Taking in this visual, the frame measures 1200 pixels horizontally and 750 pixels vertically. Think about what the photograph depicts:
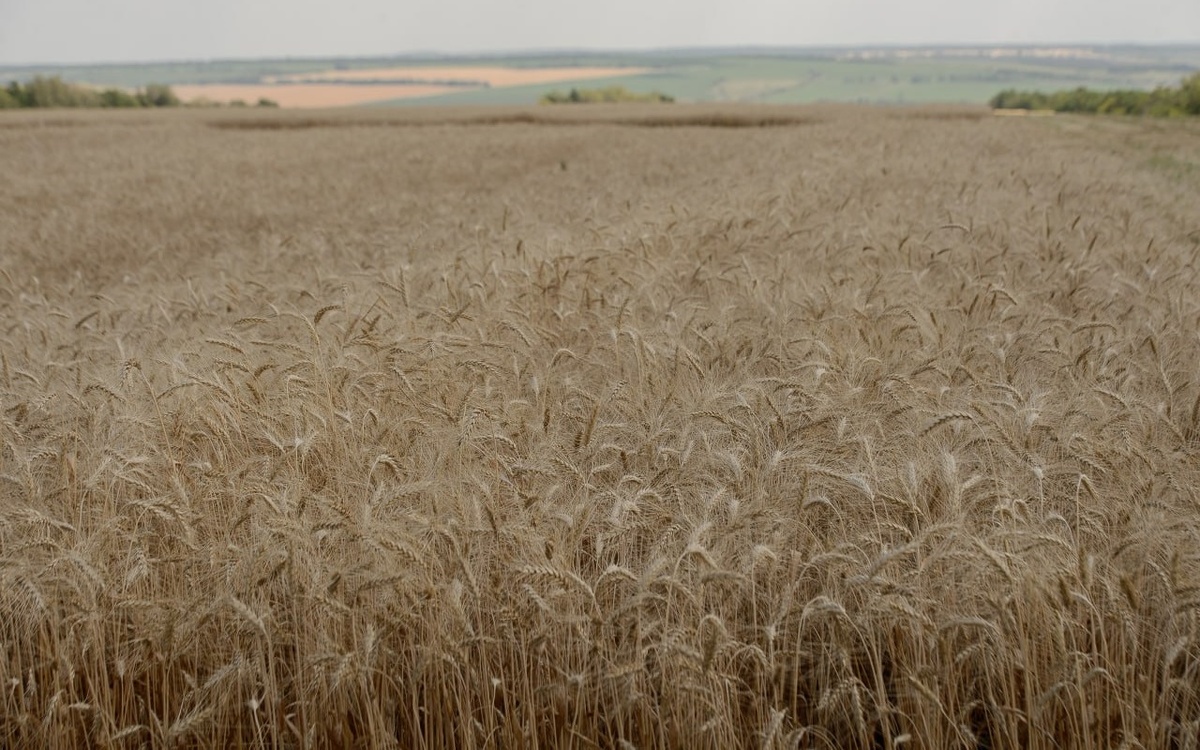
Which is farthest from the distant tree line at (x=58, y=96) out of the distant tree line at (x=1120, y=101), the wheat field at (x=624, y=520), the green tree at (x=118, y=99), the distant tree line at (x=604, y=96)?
the wheat field at (x=624, y=520)

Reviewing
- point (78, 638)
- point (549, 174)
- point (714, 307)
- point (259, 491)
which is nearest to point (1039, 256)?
point (714, 307)

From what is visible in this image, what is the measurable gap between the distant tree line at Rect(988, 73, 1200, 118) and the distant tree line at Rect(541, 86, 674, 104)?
24524mm

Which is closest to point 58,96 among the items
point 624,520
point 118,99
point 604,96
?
point 118,99

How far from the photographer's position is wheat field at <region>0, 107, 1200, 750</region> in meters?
1.82

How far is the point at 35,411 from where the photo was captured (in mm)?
2998

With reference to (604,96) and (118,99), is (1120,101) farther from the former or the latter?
(118,99)

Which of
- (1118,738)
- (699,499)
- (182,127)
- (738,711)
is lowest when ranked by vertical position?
(1118,738)

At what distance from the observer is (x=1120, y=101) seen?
138 ft

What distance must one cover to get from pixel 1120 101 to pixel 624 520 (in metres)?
49.8

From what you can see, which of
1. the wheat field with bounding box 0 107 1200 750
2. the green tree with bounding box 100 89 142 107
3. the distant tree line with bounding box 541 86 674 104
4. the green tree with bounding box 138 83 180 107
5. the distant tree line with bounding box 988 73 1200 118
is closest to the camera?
the wheat field with bounding box 0 107 1200 750

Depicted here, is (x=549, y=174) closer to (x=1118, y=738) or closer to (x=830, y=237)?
(x=830, y=237)

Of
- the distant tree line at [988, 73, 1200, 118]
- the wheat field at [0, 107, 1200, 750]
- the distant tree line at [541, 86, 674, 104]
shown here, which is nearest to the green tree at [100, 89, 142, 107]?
the distant tree line at [541, 86, 674, 104]

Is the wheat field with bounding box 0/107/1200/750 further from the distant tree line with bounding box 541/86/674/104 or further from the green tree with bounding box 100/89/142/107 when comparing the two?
the green tree with bounding box 100/89/142/107

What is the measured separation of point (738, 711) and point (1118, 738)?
831mm
